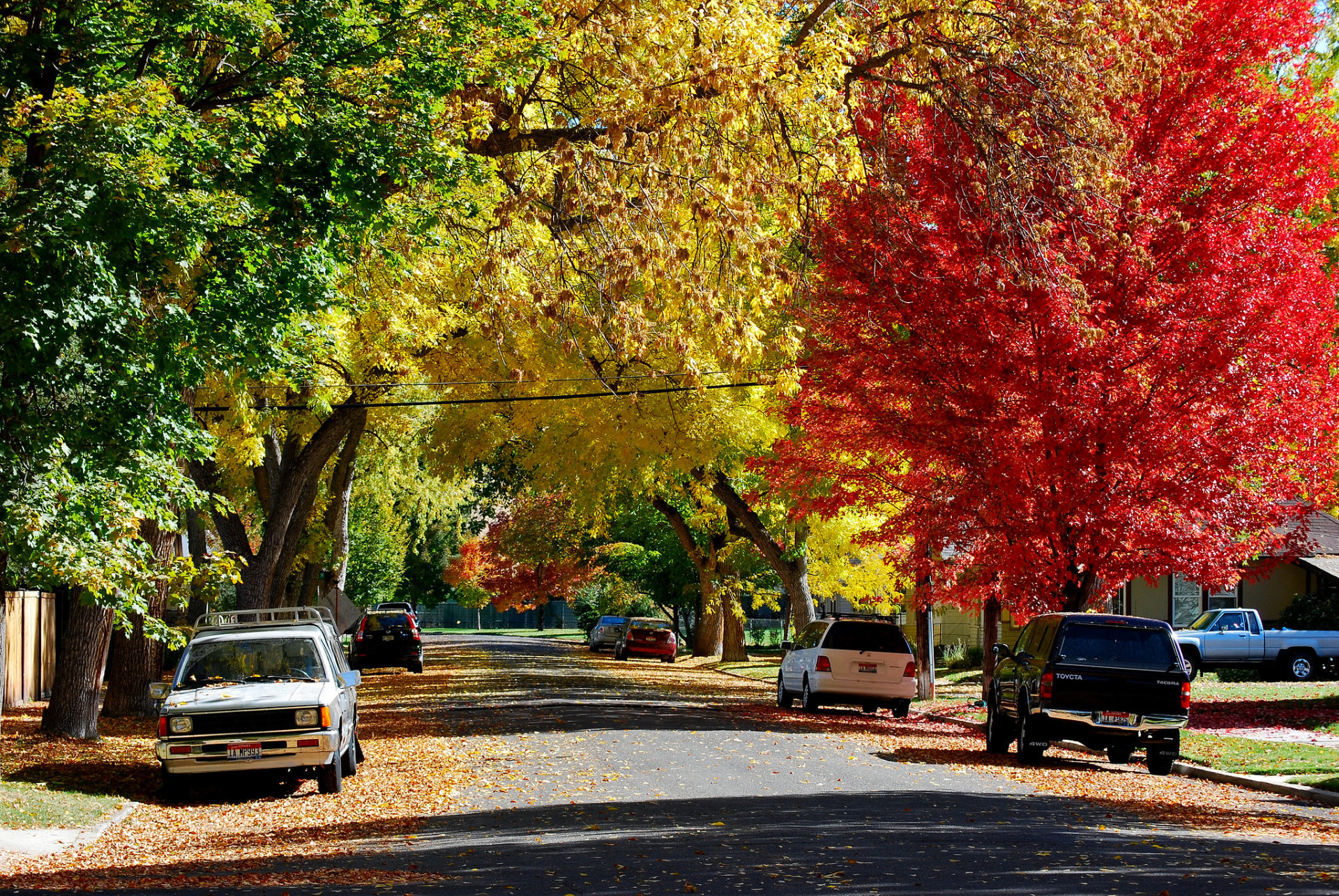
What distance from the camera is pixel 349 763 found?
1609 cm

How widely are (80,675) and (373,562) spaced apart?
1655 inches

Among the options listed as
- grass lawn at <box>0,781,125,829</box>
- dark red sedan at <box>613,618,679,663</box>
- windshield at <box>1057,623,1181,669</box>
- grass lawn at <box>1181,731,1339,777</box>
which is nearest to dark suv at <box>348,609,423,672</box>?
dark red sedan at <box>613,618,679,663</box>

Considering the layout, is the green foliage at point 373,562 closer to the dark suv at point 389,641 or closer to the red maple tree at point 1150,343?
the dark suv at point 389,641

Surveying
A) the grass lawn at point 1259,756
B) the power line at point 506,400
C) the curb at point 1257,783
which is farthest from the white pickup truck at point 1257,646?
the curb at point 1257,783

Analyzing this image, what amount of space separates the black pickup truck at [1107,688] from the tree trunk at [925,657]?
1118 cm

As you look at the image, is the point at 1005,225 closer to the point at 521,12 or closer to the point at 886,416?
the point at 521,12

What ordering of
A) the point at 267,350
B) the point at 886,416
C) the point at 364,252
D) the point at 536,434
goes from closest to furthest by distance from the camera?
the point at 267,350 < the point at 364,252 < the point at 886,416 < the point at 536,434

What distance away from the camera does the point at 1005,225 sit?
39.8ft

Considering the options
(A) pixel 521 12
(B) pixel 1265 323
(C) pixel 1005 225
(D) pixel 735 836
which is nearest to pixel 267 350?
(A) pixel 521 12

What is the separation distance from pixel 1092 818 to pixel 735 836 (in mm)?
3596

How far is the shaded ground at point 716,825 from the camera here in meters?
9.25

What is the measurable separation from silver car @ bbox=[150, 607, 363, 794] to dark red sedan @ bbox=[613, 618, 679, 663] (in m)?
35.0

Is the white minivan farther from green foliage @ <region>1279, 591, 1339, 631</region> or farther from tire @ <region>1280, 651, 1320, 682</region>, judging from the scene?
green foliage @ <region>1279, 591, 1339, 631</region>

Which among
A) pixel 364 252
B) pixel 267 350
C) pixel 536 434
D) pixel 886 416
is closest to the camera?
pixel 267 350
